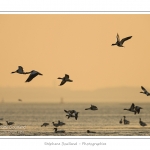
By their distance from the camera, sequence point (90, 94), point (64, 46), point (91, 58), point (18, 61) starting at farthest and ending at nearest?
point (90, 94) → point (91, 58) → point (18, 61) → point (64, 46)

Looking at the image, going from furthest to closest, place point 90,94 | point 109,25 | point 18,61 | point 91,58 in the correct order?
1. point 90,94
2. point 91,58
3. point 18,61
4. point 109,25

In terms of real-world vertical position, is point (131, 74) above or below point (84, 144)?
above

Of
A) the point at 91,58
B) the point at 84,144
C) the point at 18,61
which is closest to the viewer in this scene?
the point at 84,144

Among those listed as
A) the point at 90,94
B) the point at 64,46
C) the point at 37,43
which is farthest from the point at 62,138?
the point at 90,94

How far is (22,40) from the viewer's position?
1829 inches

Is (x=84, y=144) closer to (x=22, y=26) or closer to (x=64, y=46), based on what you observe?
(x=22, y=26)

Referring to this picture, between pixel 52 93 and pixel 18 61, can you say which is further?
pixel 52 93

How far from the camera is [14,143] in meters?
23.4

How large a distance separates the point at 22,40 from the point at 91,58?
2053 centimetres

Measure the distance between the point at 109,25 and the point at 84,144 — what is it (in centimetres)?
1495

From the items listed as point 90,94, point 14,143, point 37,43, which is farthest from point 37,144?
point 90,94

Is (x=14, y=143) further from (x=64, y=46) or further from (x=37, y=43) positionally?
(x=64, y=46)

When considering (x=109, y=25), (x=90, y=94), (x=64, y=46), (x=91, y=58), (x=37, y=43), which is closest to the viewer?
(x=109, y=25)

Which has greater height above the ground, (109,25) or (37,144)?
(109,25)
